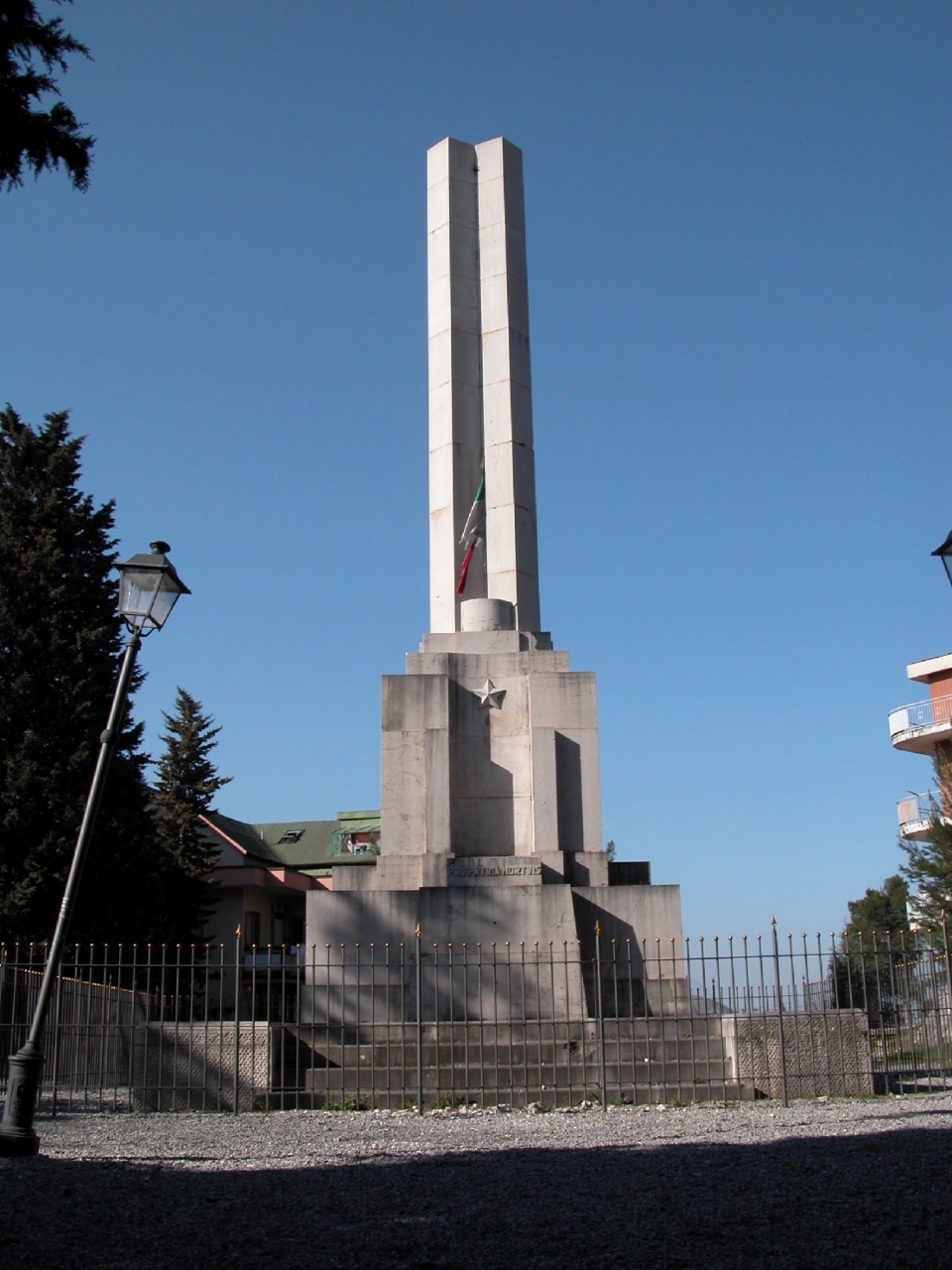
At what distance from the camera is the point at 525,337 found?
20.4 m

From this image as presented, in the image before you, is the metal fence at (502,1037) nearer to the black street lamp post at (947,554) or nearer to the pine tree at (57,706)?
the black street lamp post at (947,554)

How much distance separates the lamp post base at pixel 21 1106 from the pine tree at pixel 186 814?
22607 millimetres

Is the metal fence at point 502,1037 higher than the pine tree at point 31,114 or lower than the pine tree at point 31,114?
lower

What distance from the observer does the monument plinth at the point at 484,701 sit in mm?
16094

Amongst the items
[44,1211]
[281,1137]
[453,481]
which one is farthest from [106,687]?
[44,1211]

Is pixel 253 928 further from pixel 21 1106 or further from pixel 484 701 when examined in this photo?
pixel 21 1106

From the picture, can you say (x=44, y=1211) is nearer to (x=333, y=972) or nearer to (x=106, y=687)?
(x=333, y=972)

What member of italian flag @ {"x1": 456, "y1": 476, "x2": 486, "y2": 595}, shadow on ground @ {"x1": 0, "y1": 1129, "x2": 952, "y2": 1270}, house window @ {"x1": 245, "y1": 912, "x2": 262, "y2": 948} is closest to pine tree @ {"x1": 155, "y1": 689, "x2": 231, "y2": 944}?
house window @ {"x1": 245, "y1": 912, "x2": 262, "y2": 948}

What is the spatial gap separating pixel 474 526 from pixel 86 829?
10.3 m

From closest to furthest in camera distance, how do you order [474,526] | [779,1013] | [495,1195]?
[495,1195] < [779,1013] < [474,526]

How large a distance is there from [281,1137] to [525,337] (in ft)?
43.1

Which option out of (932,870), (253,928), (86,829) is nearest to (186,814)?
(253,928)

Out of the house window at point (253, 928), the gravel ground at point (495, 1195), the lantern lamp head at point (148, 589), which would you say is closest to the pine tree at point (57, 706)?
the gravel ground at point (495, 1195)

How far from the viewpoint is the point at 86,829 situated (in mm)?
10102
